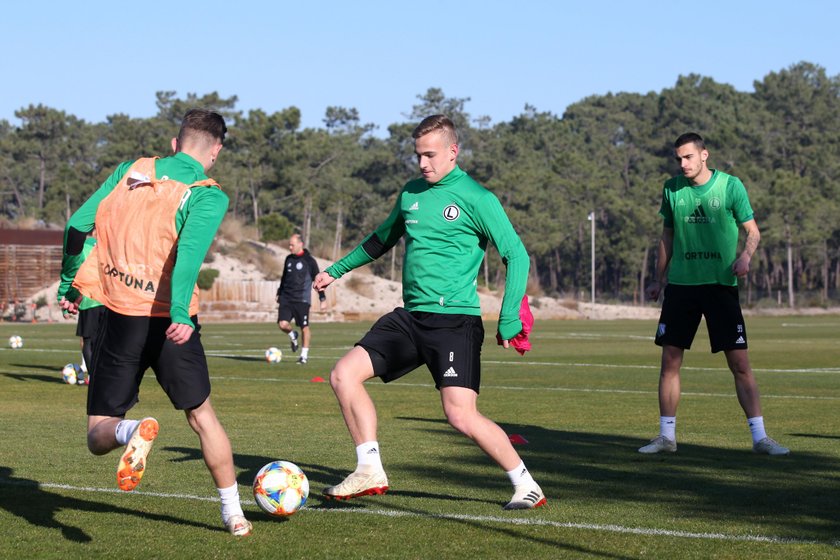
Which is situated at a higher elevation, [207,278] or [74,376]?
[207,278]

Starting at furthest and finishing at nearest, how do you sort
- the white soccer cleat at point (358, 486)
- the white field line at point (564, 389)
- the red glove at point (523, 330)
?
1. the white field line at point (564, 389)
2. the white soccer cleat at point (358, 486)
3. the red glove at point (523, 330)

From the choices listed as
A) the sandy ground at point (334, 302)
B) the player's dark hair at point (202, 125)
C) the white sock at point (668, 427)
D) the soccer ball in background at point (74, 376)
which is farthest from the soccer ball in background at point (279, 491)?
the sandy ground at point (334, 302)

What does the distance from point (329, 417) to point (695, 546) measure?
725 centimetres

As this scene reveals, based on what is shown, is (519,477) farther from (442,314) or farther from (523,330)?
(442,314)

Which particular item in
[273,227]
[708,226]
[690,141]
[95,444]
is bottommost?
[95,444]

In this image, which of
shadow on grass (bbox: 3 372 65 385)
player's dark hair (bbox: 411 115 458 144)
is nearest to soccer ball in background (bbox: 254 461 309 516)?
player's dark hair (bbox: 411 115 458 144)

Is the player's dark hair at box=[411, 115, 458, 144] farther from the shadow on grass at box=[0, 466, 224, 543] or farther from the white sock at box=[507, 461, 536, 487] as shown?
the shadow on grass at box=[0, 466, 224, 543]

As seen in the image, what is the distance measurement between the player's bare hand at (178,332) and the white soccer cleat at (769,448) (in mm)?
5472

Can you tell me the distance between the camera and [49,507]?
745 cm

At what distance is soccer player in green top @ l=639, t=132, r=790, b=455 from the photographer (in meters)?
10.2

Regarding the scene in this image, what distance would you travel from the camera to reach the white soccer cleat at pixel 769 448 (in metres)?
10.1

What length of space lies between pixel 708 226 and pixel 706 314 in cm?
70

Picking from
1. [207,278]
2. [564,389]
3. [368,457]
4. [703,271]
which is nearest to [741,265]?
[703,271]

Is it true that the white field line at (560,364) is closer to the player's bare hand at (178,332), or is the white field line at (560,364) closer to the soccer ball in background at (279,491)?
the soccer ball in background at (279,491)
